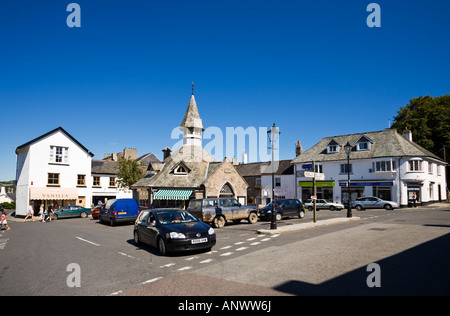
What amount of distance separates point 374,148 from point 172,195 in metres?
29.8

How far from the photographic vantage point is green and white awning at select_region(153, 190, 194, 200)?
2883cm

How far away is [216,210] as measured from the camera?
1944 cm

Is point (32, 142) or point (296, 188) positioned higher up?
point (32, 142)

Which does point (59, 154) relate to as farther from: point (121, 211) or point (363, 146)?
point (363, 146)

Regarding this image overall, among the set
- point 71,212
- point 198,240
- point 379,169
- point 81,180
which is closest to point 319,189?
point 379,169

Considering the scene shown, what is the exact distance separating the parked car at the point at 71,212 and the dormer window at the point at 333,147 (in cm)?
3542

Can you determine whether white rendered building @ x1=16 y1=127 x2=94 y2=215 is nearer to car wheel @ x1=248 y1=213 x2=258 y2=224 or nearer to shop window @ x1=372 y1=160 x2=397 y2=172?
car wheel @ x1=248 y1=213 x2=258 y2=224

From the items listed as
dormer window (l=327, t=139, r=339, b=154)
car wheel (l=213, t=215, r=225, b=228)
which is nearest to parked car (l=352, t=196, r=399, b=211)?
dormer window (l=327, t=139, r=339, b=154)

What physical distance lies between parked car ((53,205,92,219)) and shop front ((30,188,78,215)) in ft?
12.6

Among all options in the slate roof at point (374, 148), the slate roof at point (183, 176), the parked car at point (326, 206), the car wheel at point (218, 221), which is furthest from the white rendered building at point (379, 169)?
the car wheel at point (218, 221)
